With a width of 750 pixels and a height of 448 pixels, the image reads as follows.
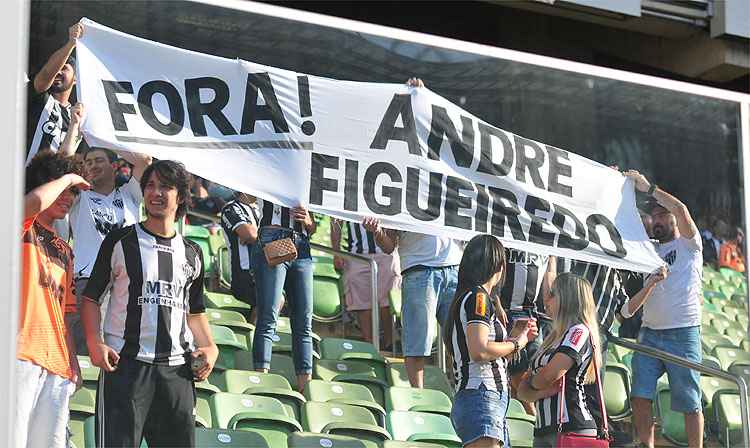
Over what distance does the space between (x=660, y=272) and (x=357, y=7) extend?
4.40 metres

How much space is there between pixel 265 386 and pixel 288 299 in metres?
0.48

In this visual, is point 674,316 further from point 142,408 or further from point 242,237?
point 142,408

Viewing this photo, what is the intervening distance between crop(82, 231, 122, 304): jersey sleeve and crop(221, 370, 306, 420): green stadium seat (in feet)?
2.31

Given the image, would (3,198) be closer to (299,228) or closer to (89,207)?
(89,207)

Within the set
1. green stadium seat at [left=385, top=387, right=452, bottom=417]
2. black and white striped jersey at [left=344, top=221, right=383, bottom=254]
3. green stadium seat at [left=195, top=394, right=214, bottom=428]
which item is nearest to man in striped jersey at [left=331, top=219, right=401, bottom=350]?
black and white striped jersey at [left=344, top=221, right=383, bottom=254]

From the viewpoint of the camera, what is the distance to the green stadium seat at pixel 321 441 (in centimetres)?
482

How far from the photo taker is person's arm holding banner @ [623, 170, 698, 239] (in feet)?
20.7

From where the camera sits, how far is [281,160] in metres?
5.43

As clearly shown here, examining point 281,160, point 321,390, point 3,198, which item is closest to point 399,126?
point 281,160

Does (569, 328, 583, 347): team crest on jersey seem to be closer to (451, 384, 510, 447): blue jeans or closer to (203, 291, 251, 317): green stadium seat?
(451, 384, 510, 447): blue jeans

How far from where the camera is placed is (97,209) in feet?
16.0

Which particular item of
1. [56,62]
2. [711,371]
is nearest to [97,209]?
[56,62]

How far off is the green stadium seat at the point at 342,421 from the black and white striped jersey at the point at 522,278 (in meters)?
1.01

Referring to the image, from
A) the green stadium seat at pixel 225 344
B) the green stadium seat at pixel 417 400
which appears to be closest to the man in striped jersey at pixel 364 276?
the green stadium seat at pixel 417 400
